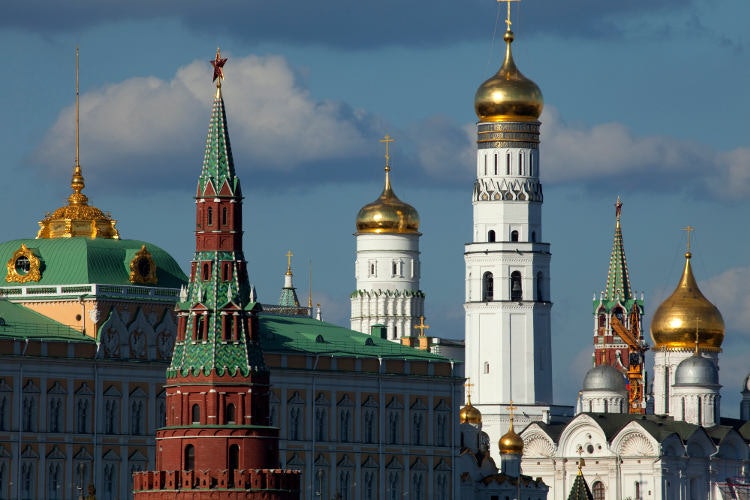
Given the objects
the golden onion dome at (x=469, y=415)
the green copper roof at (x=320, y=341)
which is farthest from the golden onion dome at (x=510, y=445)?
the green copper roof at (x=320, y=341)

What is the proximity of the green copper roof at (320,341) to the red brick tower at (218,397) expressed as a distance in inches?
1522

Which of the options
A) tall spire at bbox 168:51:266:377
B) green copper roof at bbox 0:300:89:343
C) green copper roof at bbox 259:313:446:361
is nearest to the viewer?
tall spire at bbox 168:51:266:377

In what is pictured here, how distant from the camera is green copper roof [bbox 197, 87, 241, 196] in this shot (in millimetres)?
129750

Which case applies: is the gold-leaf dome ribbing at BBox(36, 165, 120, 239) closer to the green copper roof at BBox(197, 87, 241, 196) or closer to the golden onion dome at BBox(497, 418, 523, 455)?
the green copper roof at BBox(197, 87, 241, 196)

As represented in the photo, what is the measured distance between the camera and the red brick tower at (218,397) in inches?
4946

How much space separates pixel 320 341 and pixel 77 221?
16.7 m

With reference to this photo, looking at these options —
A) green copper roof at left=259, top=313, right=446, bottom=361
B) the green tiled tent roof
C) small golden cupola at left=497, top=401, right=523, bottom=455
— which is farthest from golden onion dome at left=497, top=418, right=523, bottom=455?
the green tiled tent roof

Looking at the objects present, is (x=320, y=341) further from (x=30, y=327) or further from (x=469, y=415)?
(x=469, y=415)

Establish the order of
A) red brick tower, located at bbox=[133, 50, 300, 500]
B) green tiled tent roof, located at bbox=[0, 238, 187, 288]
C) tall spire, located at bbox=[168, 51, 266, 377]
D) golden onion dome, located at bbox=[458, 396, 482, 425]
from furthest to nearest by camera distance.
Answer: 1. golden onion dome, located at bbox=[458, 396, 482, 425]
2. green tiled tent roof, located at bbox=[0, 238, 187, 288]
3. tall spire, located at bbox=[168, 51, 266, 377]
4. red brick tower, located at bbox=[133, 50, 300, 500]

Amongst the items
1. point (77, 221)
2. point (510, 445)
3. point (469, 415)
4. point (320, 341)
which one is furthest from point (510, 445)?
point (77, 221)

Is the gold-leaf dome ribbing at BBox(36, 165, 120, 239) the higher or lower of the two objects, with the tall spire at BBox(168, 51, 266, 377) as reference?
higher

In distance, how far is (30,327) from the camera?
512 ft

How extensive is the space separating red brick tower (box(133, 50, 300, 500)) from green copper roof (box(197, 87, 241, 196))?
130 cm

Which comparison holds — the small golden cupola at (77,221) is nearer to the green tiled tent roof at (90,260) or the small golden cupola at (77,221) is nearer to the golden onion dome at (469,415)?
the green tiled tent roof at (90,260)
